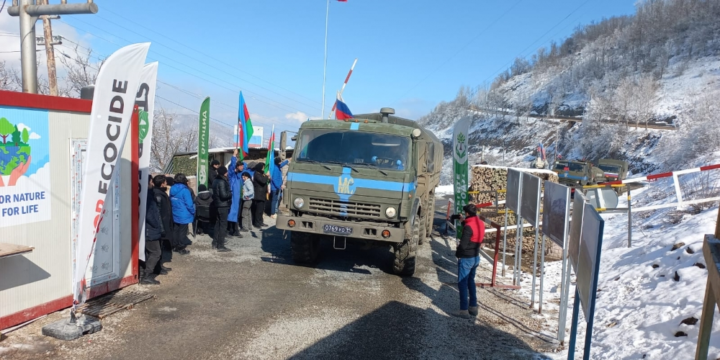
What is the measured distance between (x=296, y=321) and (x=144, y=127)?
373cm

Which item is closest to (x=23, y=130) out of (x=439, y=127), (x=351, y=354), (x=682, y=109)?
(x=351, y=354)

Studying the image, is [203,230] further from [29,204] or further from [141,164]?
[29,204]

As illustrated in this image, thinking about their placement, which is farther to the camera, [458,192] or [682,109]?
[682,109]

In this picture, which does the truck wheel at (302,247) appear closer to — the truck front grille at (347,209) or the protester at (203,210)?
the truck front grille at (347,209)

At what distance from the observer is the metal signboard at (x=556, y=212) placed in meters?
6.18

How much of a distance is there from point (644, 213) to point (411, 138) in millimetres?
7478

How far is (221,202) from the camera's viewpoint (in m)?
9.70

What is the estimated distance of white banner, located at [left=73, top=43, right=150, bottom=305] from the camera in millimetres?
5199

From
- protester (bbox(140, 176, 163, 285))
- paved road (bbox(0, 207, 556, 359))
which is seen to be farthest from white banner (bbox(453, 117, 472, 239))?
protester (bbox(140, 176, 163, 285))

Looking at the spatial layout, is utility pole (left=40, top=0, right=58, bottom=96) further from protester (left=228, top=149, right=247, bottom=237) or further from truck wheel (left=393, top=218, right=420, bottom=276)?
truck wheel (left=393, top=218, right=420, bottom=276)

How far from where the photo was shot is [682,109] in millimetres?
48688

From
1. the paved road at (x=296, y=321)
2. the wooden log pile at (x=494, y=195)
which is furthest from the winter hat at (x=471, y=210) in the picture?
the wooden log pile at (x=494, y=195)

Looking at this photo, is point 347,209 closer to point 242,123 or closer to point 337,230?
point 337,230

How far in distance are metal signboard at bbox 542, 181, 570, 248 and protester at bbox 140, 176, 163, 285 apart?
5749 mm
